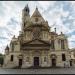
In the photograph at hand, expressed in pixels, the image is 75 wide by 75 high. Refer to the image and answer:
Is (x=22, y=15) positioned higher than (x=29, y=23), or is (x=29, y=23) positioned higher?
(x=22, y=15)

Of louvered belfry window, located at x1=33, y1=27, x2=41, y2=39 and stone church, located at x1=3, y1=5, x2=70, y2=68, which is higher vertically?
louvered belfry window, located at x1=33, y1=27, x2=41, y2=39

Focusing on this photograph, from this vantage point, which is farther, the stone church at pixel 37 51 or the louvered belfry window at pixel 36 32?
the louvered belfry window at pixel 36 32

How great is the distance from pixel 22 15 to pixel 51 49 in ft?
52.3

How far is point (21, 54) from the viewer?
107 feet

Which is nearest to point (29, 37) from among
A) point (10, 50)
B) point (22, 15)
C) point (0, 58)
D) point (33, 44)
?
point (33, 44)

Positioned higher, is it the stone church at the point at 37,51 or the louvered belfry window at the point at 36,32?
the louvered belfry window at the point at 36,32

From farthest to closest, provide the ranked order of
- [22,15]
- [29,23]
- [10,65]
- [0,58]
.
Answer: [0,58] → [22,15] → [29,23] → [10,65]

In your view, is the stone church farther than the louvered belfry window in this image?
No

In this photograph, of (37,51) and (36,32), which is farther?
(36,32)

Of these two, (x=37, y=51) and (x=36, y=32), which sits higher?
(x=36, y=32)

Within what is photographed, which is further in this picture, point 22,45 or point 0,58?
point 0,58

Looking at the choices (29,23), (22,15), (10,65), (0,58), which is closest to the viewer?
(10,65)

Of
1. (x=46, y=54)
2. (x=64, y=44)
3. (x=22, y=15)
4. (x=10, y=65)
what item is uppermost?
(x=22, y=15)

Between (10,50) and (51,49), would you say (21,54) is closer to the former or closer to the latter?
(10,50)
